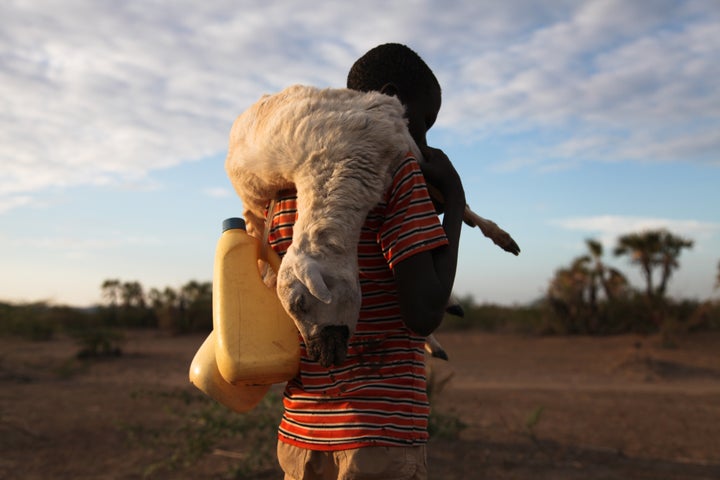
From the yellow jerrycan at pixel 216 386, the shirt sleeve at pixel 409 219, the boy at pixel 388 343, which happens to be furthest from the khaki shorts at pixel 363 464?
the shirt sleeve at pixel 409 219

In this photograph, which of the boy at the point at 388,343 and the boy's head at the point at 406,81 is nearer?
the boy at the point at 388,343

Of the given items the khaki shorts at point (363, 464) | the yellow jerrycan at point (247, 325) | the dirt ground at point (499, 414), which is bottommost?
the dirt ground at point (499, 414)

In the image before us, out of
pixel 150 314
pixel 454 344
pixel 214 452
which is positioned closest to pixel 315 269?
pixel 214 452

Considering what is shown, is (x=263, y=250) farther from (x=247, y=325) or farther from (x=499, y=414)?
(x=499, y=414)

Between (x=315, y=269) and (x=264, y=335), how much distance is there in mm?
264

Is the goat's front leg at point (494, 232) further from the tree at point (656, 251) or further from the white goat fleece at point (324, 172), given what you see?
the tree at point (656, 251)

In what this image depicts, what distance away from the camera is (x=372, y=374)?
60.9 inches

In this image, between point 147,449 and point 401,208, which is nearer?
point 401,208

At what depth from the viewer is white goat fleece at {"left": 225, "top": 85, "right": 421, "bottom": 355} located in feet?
4.16

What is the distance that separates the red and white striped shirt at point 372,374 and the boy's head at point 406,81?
0.29 meters

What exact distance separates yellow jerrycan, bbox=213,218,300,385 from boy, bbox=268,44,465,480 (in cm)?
14

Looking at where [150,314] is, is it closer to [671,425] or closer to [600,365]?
[600,365]

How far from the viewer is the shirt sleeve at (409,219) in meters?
1.39

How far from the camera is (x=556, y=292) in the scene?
16750 mm
